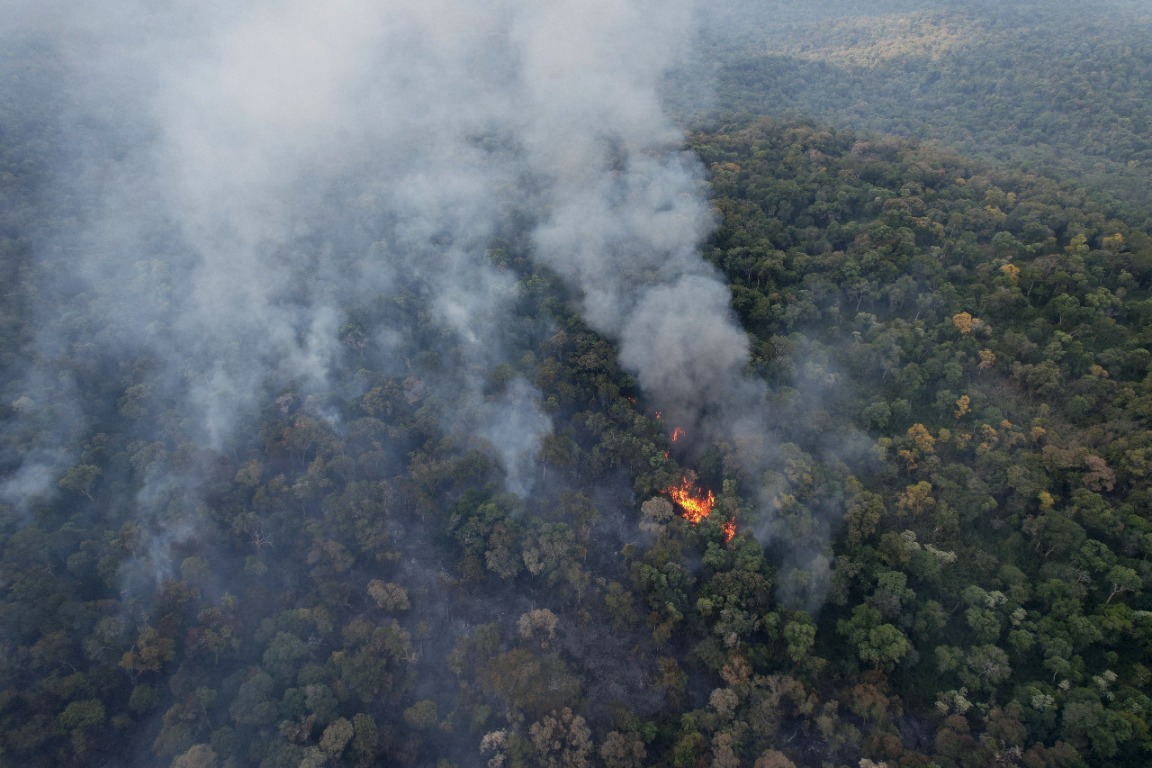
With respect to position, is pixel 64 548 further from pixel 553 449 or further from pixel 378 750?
pixel 553 449

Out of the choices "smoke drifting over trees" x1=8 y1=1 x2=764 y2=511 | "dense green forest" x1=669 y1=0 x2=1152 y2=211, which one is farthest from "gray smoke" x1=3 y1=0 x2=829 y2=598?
"dense green forest" x1=669 y1=0 x2=1152 y2=211

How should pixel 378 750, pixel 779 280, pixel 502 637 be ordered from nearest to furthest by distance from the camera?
pixel 378 750 → pixel 502 637 → pixel 779 280

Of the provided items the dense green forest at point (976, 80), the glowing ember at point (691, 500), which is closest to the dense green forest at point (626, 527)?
the glowing ember at point (691, 500)

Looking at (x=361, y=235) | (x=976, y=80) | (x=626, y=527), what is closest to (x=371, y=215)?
(x=361, y=235)


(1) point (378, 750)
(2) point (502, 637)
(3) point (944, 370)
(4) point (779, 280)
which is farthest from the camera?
(4) point (779, 280)

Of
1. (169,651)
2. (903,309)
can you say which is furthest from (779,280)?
(169,651)

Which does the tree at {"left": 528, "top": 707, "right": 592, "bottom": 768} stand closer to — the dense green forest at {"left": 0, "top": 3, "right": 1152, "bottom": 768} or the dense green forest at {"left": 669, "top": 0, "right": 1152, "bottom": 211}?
the dense green forest at {"left": 0, "top": 3, "right": 1152, "bottom": 768}
